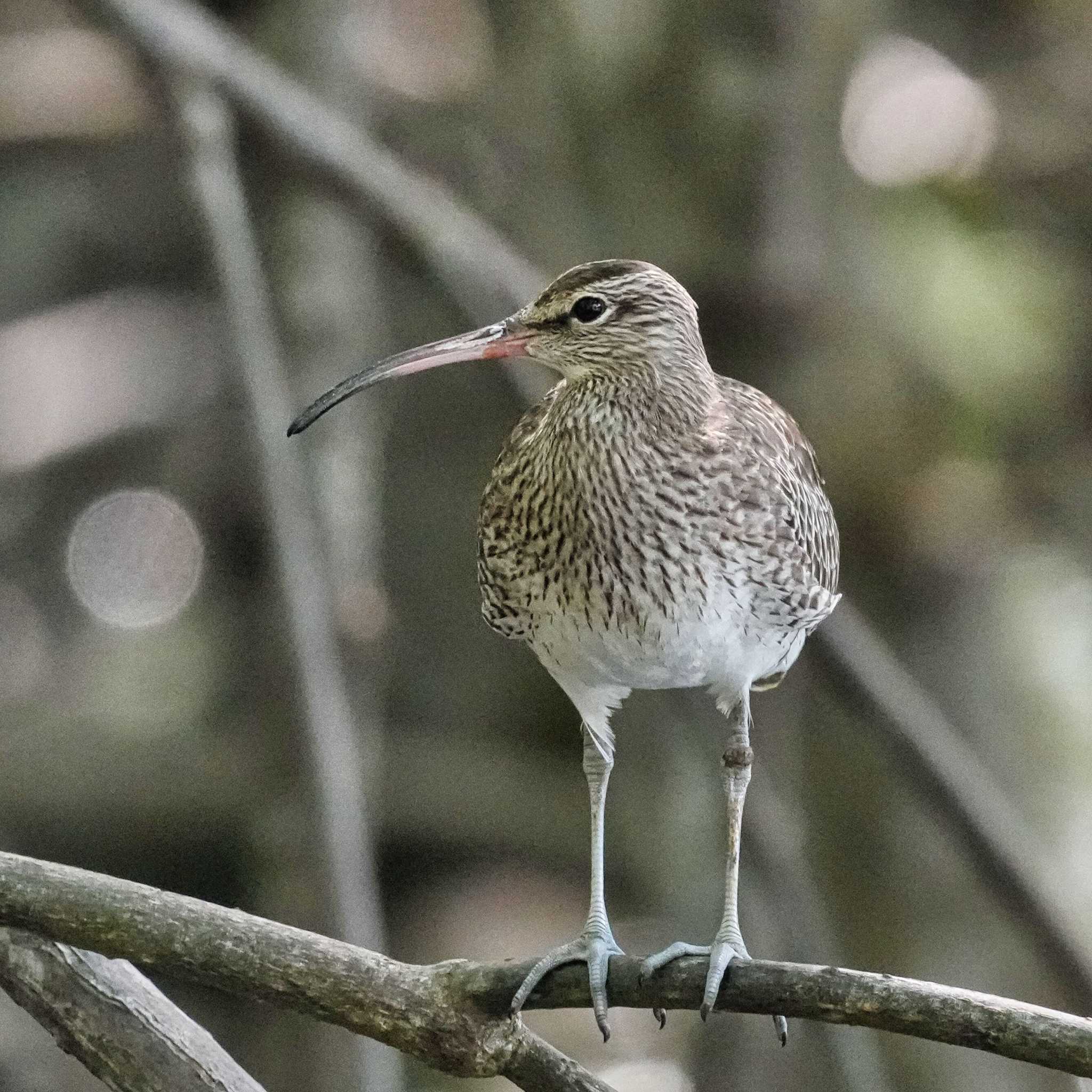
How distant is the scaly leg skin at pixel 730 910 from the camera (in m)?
3.39

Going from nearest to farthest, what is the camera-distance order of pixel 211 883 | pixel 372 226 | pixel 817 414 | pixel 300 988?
pixel 300 988 → pixel 372 226 → pixel 817 414 → pixel 211 883

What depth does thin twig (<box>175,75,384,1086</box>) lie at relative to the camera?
5.30 meters

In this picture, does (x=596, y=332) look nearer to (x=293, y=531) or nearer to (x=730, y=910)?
(x=730, y=910)

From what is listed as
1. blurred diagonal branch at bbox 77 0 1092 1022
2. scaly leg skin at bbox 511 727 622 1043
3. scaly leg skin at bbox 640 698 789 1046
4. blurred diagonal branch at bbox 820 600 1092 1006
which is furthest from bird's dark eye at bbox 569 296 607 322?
blurred diagonal branch at bbox 820 600 1092 1006

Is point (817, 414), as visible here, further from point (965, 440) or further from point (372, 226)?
point (372, 226)

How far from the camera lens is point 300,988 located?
11.0 ft

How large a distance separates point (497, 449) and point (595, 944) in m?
4.77

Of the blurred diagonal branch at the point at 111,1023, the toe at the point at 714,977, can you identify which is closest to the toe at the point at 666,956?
the toe at the point at 714,977

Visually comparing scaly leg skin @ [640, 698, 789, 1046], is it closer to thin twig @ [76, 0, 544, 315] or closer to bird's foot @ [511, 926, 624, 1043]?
bird's foot @ [511, 926, 624, 1043]

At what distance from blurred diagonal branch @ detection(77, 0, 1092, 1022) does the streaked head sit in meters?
1.70

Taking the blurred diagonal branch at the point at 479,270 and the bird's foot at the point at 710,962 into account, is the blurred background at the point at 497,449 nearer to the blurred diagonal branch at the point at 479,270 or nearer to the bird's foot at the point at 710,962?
the blurred diagonal branch at the point at 479,270

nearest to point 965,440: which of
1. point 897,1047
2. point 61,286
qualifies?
point 897,1047

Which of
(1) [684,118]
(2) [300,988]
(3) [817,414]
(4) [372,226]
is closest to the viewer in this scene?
(2) [300,988]

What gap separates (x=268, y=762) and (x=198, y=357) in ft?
6.43
